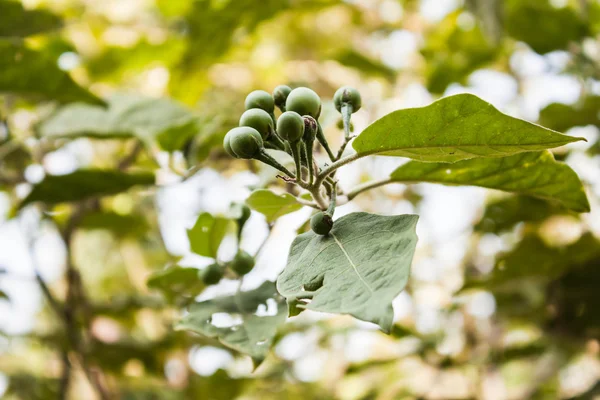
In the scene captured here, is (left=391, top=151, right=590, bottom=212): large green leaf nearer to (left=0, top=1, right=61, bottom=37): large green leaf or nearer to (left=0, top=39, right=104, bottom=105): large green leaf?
(left=0, top=39, right=104, bottom=105): large green leaf

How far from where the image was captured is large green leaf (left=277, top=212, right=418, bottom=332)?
0.60 m

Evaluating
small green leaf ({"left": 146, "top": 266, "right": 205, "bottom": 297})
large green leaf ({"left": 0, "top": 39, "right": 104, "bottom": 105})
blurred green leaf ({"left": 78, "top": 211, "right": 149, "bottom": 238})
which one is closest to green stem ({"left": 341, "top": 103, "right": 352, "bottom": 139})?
small green leaf ({"left": 146, "top": 266, "right": 205, "bottom": 297})

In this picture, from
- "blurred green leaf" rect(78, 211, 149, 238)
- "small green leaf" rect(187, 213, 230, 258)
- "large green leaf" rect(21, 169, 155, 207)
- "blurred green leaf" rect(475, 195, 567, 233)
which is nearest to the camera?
"small green leaf" rect(187, 213, 230, 258)

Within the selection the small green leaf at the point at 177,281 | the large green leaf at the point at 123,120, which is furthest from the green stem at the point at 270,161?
the large green leaf at the point at 123,120

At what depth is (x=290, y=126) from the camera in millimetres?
717

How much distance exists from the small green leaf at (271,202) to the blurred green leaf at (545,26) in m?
1.44

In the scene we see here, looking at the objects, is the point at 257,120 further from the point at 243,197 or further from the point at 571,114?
the point at 571,114

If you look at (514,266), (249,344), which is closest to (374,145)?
(249,344)

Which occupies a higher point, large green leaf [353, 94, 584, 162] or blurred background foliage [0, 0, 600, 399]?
large green leaf [353, 94, 584, 162]

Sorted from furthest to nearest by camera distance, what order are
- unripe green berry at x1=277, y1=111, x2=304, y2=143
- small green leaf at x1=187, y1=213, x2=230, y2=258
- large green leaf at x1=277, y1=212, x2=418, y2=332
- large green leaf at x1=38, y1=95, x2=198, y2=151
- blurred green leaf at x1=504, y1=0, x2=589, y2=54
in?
blurred green leaf at x1=504, y1=0, x2=589, y2=54, large green leaf at x1=38, y1=95, x2=198, y2=151, small green leaf at x1=187, y1=213, x2=230, y2=258, unripe green berry at x1=277, y1=111, x2=304, y2=143, large green leaf at x1=277, y1=212, x2=418, y2=332

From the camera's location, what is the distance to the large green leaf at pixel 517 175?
0.97 metres

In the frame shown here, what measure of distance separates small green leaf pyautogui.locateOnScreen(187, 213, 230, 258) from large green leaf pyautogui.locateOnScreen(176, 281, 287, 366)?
0.32ft

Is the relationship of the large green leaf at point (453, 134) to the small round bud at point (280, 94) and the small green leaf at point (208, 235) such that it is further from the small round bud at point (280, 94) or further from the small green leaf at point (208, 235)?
the small green leaf at point (208, 235)

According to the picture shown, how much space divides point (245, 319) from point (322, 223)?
0.97 ft
